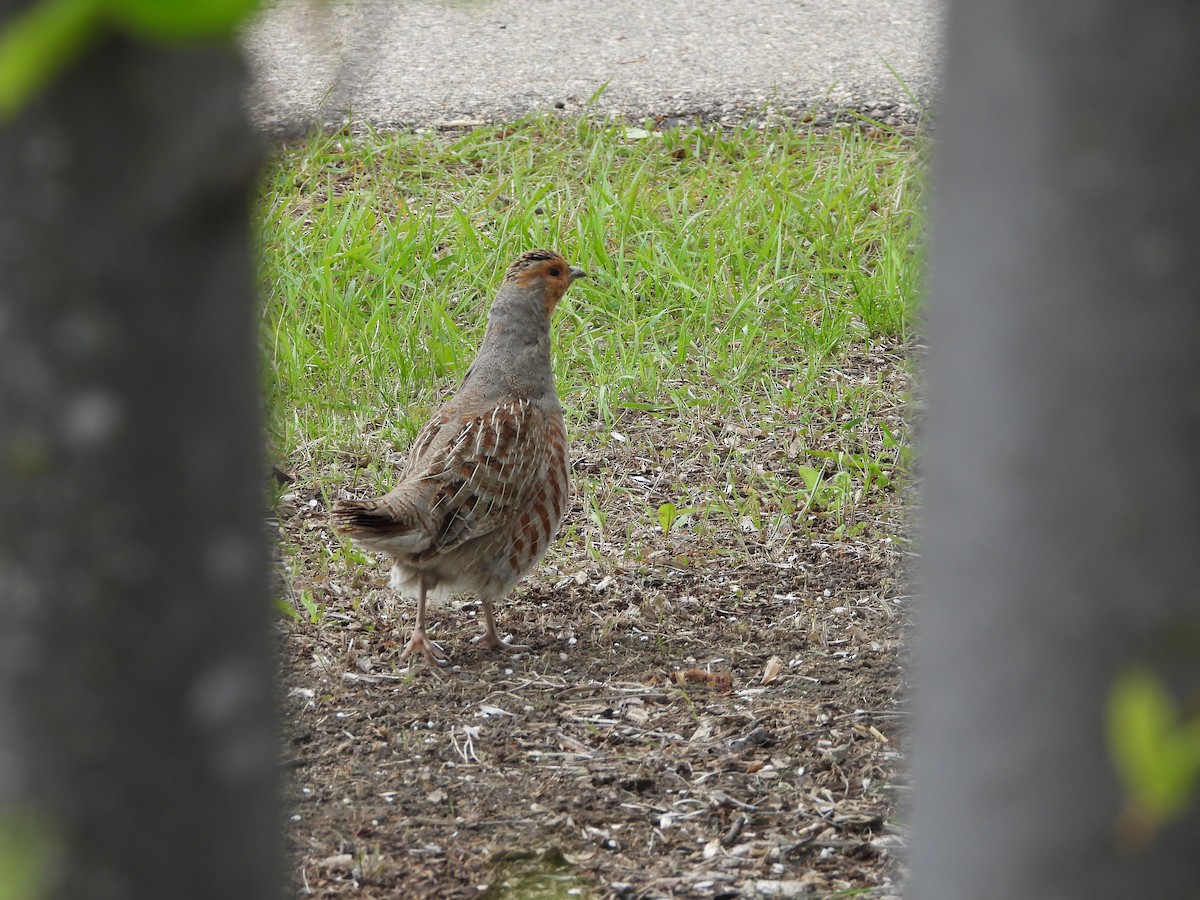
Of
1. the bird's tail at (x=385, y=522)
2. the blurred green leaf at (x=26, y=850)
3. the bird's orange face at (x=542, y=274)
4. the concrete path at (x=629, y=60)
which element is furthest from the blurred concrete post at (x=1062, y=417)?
the concrete path at (x=629, y=60)

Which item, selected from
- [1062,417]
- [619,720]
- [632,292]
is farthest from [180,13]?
[632,292]

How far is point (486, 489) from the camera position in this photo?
12.3 feet

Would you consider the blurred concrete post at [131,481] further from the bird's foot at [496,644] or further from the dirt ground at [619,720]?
the bird's foot at [496,644]

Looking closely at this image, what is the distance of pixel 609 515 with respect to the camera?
4535 mm

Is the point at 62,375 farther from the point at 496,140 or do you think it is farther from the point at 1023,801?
the point at 496,140

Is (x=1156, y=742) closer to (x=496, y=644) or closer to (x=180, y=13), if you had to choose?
(x=180, y=13)

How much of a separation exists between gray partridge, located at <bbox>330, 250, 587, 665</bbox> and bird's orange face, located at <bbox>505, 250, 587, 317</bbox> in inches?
1.0

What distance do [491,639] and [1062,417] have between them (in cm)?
306

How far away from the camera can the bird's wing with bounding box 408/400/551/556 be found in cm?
369

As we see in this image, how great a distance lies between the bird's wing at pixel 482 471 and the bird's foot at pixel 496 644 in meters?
0.34

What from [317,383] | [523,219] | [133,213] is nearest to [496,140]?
[523,219]

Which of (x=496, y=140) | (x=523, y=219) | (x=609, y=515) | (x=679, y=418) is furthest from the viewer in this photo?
(x=496, y=140)

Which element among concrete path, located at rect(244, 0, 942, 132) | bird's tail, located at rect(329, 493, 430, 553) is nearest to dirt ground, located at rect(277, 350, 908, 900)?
bird's tail, located at rect(329, 493, 430, 553)

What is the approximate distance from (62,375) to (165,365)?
76 millimetres
